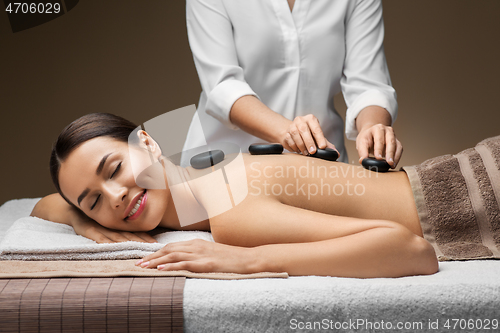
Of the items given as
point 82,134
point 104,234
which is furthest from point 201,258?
→ point 82,134

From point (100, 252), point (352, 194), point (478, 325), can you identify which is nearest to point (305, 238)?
point (352, 194)

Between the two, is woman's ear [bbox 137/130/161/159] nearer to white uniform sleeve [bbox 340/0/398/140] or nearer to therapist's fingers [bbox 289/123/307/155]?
therapist's fingers [bbox 289/123/307/155]

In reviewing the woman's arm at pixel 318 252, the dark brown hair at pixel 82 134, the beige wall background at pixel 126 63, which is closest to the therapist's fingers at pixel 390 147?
the woman's arm at pixel 318 252

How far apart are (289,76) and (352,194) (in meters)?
0.54

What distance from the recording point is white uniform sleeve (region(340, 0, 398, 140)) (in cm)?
145

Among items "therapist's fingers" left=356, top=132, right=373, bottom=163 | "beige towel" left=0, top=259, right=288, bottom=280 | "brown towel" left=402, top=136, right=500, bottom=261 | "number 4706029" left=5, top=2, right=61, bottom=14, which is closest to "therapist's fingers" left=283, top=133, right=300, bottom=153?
"therapist's fingers" left=356, top=132, right=373, bottom=163

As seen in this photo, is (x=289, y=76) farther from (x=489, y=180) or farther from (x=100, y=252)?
(x=100, y=252)

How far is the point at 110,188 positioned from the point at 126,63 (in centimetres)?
181

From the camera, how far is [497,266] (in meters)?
0.89

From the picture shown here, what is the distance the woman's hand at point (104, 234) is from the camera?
1111mm

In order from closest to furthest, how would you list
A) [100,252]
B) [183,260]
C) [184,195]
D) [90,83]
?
[183,260], [100,252], [184,195], [90,83]

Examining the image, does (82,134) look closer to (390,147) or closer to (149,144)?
(149,144)

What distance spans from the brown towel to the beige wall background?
1.86 meters

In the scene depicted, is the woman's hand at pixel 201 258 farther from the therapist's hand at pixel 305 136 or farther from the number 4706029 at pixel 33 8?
the number 4706029 at pixel 33 8
